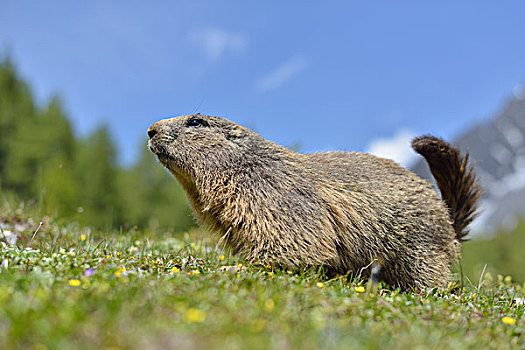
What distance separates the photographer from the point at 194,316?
2.73 m

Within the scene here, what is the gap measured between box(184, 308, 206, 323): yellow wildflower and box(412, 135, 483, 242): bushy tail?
18.1 feet

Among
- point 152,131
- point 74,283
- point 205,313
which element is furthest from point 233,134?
point 205,313

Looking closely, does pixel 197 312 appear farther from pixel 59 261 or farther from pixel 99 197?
pixel 99 197

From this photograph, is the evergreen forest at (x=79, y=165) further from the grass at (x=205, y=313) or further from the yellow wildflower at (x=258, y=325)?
the yellow wildflower at (x=258, y=325)

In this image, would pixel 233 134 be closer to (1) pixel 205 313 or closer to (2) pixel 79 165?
(1) pixel 205 313

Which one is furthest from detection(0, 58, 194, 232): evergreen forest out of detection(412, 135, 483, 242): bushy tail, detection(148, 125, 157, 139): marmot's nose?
detection(412, 135, 483, 242): bushy tail

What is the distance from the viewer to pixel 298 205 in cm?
575

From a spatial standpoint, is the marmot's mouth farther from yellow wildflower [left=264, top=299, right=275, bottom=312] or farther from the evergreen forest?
the evergreen forest

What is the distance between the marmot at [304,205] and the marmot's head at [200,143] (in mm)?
15

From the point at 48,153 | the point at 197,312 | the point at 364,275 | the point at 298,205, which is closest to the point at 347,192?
the point at 298,205

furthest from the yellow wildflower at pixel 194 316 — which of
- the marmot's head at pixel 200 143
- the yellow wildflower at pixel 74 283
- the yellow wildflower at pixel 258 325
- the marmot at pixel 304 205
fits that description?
the marmot's head at pixel 200 143

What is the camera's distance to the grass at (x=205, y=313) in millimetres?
2496

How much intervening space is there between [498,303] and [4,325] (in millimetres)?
5699

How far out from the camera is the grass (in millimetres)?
2496
